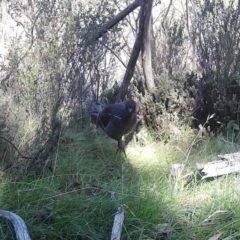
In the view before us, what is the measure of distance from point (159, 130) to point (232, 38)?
1.51 metres

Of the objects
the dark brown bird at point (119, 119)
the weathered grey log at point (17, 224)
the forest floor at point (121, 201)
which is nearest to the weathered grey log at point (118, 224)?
the forest floor at point (121, 201)

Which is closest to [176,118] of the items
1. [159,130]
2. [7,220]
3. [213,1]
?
[159,130]

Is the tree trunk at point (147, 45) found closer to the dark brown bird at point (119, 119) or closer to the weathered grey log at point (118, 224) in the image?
the dark brown bird at point (119, 119)

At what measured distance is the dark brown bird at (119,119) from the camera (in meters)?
4.91

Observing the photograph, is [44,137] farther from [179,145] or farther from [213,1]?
[213,1]

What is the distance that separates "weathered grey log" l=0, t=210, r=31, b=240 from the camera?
285 cm

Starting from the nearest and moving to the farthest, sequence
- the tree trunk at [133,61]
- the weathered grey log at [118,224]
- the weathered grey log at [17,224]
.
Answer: the weathered grey log at [17,224] < the weathered grey log at [118,224] < the tree trunk at [133,61]

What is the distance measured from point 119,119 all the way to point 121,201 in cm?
163

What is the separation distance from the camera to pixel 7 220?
308 centimetres

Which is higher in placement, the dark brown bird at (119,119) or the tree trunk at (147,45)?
the tree trunk at (147,45)

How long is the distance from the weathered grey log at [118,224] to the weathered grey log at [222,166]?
44.1 inches

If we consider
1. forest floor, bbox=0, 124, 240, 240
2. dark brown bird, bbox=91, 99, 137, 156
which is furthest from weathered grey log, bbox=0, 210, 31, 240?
dark brown bird, bbox=91, 99, 137, 156

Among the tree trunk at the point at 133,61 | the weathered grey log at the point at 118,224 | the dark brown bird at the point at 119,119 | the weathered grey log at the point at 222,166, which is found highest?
the tree trunk at the point at 133,61

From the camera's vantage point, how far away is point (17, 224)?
2951 millimetres
